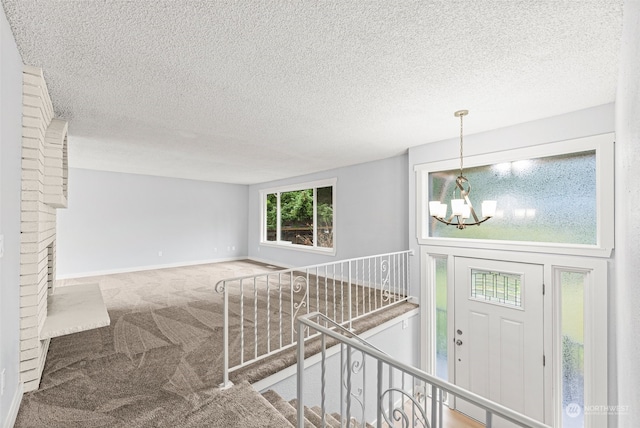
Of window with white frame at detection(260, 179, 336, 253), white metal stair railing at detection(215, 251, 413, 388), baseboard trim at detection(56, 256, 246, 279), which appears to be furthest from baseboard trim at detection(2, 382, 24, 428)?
baseboard trim at detection(56, 256, 246, 279)

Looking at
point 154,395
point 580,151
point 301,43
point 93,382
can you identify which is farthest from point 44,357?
point 580,151

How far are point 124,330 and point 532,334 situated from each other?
467cm

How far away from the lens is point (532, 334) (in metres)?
3.24

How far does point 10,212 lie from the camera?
1.77 m

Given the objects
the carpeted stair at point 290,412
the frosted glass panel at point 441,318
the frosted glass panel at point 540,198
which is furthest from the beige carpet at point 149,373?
the frosted glass panel at point 540,198

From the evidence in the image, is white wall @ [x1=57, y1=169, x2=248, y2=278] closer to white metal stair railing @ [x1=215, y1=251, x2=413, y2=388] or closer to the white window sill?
the white window sill

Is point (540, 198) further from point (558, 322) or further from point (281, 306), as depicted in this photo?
point (281, 306)

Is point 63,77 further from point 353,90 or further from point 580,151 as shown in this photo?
point 580,151

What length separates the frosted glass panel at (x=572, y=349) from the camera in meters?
2.96

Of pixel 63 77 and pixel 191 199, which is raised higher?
pixel 63 77

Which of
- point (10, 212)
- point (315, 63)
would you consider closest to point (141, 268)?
point (10, 212)

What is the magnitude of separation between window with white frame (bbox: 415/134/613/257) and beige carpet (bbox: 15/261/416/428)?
2.15 metres

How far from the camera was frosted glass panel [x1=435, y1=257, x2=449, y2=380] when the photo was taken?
404 cm
